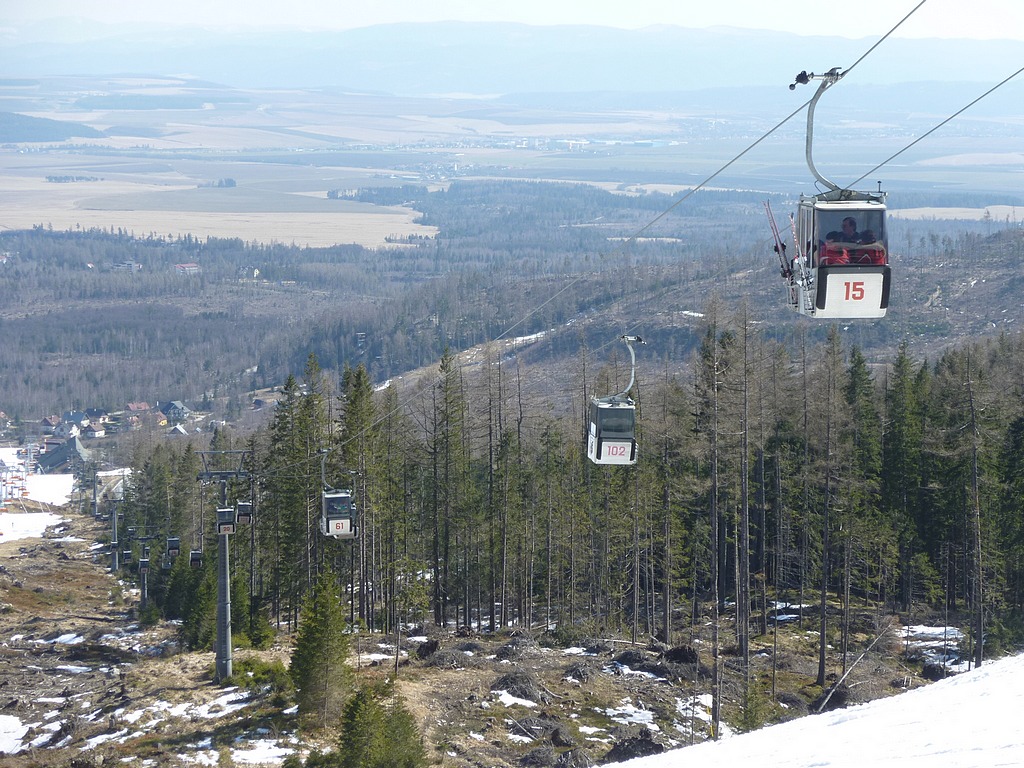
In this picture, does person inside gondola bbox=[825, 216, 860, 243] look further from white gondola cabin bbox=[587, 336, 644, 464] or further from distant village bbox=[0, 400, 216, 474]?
distant village bbox=[0, 400, 216, 474]

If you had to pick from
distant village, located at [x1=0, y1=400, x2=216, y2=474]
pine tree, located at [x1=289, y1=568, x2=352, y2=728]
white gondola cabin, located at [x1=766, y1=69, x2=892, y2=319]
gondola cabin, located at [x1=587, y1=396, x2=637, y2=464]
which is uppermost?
white gondola cabin, located at [x1=766, y1=69, x2=892, y2=319]

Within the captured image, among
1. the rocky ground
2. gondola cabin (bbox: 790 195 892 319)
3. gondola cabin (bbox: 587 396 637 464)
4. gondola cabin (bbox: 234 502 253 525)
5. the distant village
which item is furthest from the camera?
the distant village

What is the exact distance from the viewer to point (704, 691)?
35156mm

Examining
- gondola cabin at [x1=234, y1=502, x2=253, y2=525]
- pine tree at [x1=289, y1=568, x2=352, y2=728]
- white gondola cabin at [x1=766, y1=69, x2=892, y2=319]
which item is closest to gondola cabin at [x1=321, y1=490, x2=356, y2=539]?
gondola cabin at [x1=234, y1=502, x2=253, y2=525]

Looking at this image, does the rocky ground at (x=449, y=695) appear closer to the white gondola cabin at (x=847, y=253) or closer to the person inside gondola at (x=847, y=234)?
the white gondola cabin at (x=847, y=253)

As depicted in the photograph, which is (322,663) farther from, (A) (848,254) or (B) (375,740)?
(A) (848,254)

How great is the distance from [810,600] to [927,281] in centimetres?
10341

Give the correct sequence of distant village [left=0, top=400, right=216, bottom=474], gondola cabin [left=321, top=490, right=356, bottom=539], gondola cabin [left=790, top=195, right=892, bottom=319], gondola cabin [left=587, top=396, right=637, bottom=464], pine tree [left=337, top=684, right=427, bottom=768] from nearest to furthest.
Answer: gondola cabin [left=790, top=195, right=892, bottom=319] < pine tree [left=337, top=684, right=427, bottom=768] < gondola cabin [left=587, top=396, right=637, bottom=464] < gondola cabin [left=321, top=490, right=356, bottom=539] < distant village [left=0, top=400, right=216, bottom=474]

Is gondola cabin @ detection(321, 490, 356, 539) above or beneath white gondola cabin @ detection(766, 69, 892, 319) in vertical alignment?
beneath

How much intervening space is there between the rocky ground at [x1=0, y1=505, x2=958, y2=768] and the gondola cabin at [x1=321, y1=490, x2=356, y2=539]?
450 cm

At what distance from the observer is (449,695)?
104 ft

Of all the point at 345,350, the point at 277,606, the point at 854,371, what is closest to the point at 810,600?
the point at 854,371

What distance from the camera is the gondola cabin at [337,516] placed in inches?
1283

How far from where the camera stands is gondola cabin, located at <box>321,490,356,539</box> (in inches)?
1283
